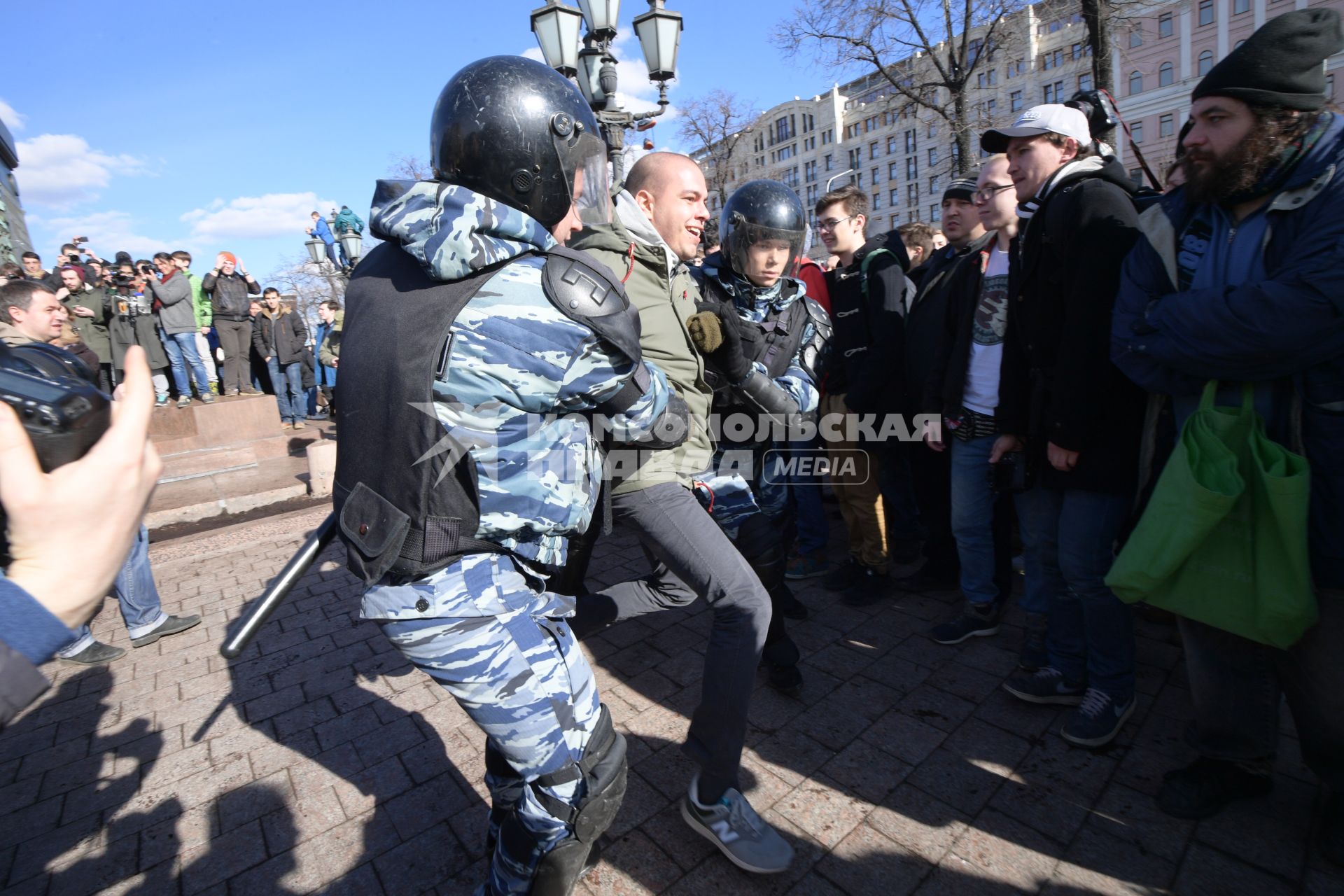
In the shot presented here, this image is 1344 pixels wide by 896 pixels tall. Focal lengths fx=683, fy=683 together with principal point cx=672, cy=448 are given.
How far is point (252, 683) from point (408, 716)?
42.3 inches

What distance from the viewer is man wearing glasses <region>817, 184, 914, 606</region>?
394 cm

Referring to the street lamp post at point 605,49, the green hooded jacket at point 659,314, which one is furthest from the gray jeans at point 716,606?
the street lamp post at point 605,49

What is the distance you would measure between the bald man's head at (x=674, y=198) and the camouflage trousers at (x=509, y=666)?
5.10ft

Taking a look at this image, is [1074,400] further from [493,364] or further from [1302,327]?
[493,364]

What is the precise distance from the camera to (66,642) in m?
0.90

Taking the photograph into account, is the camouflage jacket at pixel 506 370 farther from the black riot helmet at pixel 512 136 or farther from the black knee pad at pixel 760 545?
the black knee pad at pixel 760 545

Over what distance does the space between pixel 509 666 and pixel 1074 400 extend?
7.00 ft

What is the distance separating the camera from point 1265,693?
2.16 meters

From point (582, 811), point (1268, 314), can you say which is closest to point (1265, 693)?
point (1268, 314)

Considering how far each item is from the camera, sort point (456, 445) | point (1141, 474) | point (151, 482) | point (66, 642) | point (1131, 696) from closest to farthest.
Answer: point (66, 642)
point (151, 482)
point (456, 445)
point (1141, 474)
point (1131, 696)

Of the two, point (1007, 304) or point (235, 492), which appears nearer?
point (1007, 304)

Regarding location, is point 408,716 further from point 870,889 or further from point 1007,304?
point 1007,304

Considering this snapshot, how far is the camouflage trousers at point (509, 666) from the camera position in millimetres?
1557

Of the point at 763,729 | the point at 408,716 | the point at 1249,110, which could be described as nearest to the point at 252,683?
the point at 408,716
